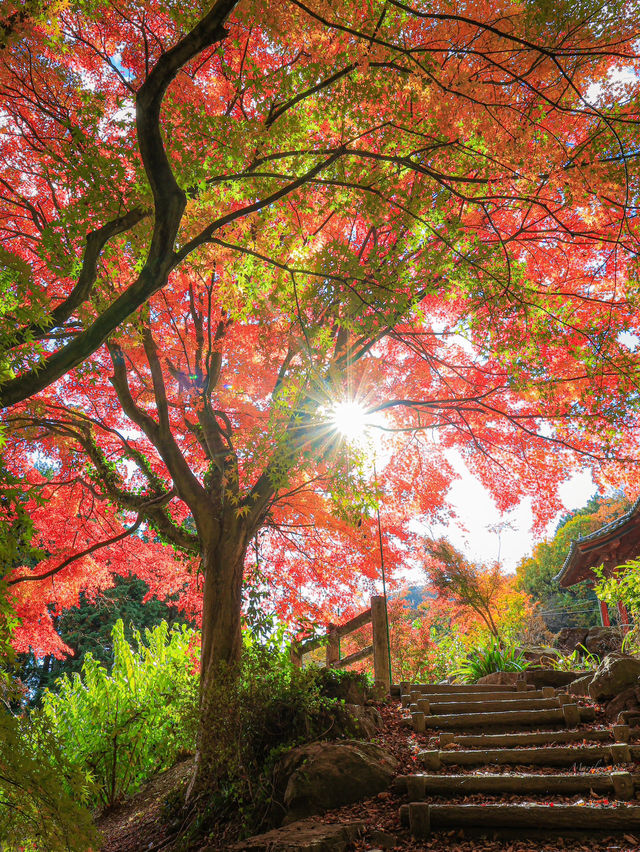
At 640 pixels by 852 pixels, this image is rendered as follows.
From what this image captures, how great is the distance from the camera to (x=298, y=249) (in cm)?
506

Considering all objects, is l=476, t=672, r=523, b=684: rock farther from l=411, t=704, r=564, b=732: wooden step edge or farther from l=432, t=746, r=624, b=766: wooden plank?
l=432, t=746, r=624, b=766: wooden plank

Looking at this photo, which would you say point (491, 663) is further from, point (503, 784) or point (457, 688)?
point (503, 784)

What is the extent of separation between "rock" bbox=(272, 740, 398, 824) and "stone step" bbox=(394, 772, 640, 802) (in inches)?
9.0

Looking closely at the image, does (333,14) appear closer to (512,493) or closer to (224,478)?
(224,478)

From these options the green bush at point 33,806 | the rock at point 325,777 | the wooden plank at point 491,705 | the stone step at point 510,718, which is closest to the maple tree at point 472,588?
the wooden plank at point 491,705

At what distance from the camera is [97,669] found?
6906 mm

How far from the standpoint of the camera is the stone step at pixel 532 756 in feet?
13.0

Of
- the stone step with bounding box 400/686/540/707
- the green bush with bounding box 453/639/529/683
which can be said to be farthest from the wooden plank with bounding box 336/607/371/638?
the green bush with bounding box 453/639/529/683

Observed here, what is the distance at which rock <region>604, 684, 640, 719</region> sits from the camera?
16.4 feet

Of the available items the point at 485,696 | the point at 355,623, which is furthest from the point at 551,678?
the point at 355,623

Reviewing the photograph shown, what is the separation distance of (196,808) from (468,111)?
6657 millimetres

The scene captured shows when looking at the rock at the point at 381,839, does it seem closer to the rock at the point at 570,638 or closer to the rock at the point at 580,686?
the rock at the point at 580,686

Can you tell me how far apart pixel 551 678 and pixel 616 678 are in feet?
4.70

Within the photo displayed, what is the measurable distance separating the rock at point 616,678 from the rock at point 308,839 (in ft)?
11.5
